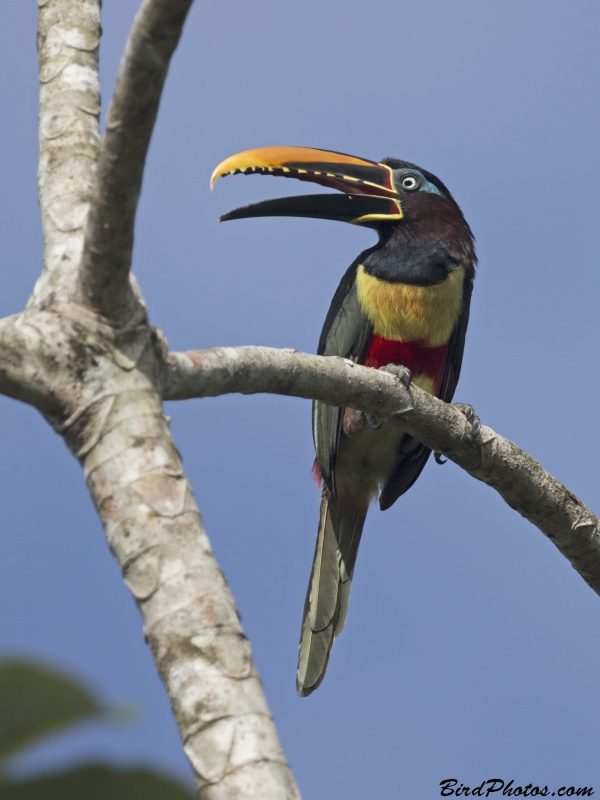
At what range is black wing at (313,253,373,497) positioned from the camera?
614cm

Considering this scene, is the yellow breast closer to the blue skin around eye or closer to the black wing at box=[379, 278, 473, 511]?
the black wing at box=[379, 278, 473, 511]

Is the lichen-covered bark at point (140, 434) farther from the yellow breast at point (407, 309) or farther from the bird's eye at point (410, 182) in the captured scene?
the bird's eye at point (410, 182)

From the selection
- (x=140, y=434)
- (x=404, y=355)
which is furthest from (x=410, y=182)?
(x=140, y=434)

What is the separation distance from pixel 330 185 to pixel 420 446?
1927 mm

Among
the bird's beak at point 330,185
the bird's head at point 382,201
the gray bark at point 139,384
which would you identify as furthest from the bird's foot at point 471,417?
the bird's beak at point 330,185

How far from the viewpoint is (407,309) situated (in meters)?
6.10

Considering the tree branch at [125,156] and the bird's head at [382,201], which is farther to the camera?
the bird's head at [382,201]

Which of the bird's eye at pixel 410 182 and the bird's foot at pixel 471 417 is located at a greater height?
the bird's eye at pixel 410 182

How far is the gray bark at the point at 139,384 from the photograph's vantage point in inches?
85.9

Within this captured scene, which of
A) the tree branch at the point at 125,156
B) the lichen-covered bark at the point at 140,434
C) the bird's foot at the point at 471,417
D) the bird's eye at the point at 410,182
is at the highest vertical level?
the bird's eye at the point at 410,182

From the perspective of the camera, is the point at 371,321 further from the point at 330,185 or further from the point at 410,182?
the point at 410,182

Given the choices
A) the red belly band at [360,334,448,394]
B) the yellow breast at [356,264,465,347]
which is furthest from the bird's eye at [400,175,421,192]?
the red belly band at [360,334,448,394]

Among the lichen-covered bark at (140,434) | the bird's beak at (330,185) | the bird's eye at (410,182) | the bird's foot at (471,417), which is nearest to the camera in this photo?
the lichen-covered bark at (140,434)

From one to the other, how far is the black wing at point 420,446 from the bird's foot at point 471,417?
1.27 m
